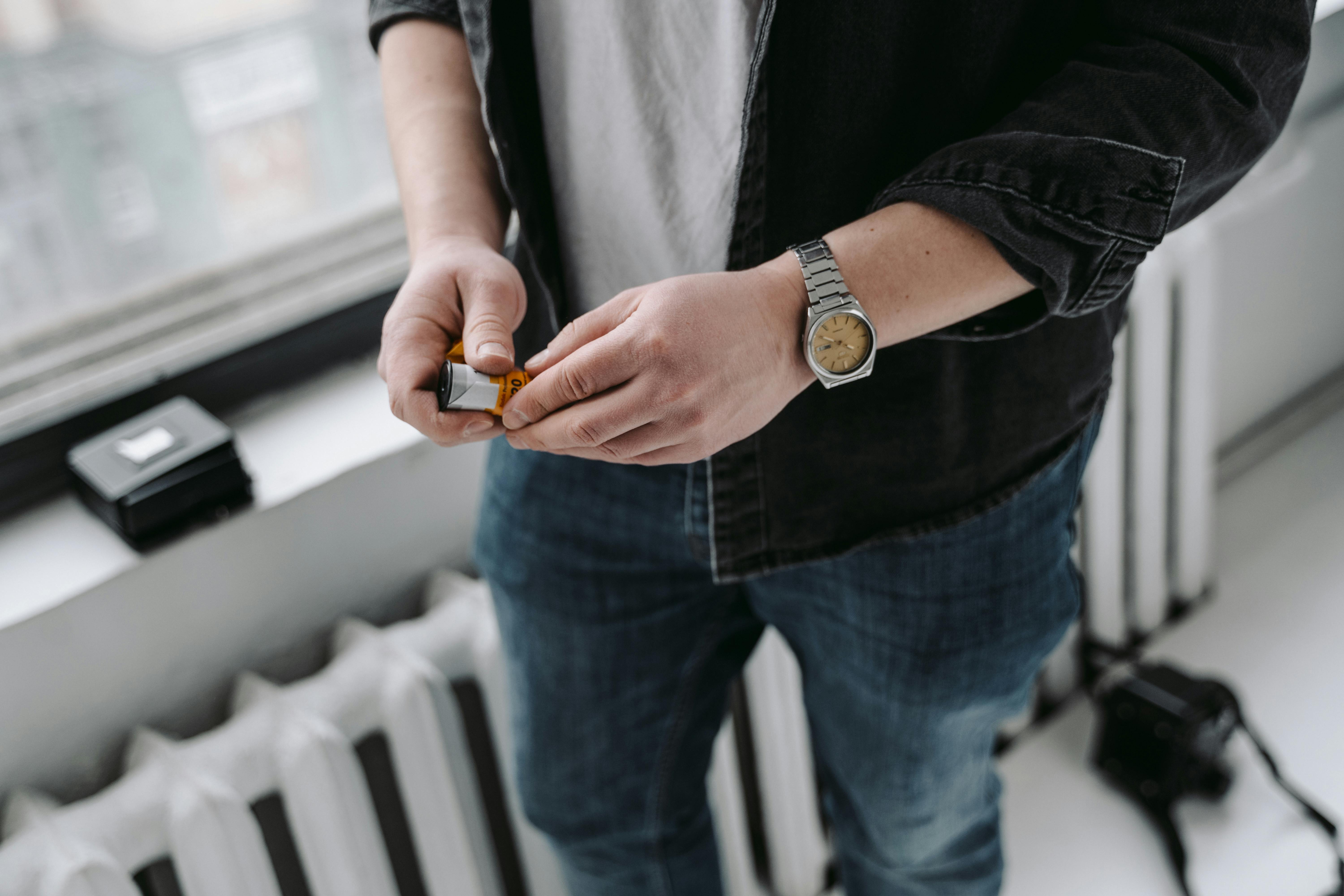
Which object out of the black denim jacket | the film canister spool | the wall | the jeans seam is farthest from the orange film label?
the wall

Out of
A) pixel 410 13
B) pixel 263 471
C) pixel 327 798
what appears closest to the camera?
pixel 410 13

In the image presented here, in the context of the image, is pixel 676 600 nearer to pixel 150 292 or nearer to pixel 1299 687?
pixel 150 292

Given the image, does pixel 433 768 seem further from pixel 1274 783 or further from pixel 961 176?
pixel 1274 783

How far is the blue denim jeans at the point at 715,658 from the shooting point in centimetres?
70

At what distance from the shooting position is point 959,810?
825 mm

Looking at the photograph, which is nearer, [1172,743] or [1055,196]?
[1055,196]

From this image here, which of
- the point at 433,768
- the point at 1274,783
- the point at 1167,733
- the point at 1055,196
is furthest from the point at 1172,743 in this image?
the point at 1055,196

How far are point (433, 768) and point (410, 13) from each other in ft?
2.10

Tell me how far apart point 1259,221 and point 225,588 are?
1.57m

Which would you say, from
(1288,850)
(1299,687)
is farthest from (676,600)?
(1299,687)

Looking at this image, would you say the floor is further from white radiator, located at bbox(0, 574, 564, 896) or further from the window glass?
the window glass

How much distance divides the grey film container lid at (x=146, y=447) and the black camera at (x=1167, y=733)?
3.67 ft

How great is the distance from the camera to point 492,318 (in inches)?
24.5

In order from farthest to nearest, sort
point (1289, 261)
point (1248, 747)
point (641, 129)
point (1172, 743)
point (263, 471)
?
point (1289, 261) < point (1248, 747) < point (1172, 743) < point (263, 471) < point (641, 129)
